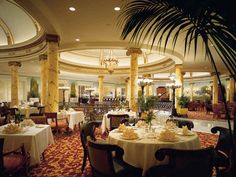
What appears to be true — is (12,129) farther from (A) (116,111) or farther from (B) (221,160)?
(A) (116,111)

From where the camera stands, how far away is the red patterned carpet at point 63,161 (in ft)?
11.7

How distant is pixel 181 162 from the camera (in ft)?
6.89

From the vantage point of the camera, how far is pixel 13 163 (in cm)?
276

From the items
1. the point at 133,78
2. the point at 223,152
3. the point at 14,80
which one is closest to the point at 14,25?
the point at 14,80

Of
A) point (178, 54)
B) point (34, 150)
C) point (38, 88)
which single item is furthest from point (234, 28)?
point (38, 88)

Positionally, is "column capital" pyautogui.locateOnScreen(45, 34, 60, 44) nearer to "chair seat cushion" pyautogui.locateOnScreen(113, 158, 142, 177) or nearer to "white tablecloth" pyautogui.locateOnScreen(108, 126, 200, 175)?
"white tablecloth" pyautogui.locateOnScreen(108, 126, 200, 175)

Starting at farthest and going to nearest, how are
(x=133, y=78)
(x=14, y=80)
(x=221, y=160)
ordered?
(x=14, y=80), (x=133, y=78), (x=221, y=160)

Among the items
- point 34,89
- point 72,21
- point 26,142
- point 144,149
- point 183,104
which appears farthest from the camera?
point 34,89

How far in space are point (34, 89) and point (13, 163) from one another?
1807 centimetres

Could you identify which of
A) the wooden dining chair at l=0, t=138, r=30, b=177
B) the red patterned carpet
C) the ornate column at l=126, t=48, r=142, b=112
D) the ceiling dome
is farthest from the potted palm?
the wooden dining chair at l=0, t=138, r=30, b=177

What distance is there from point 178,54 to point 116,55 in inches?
209

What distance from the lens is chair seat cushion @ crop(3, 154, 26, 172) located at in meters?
2.64

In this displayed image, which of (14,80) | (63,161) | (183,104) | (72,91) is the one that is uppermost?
(14,80)

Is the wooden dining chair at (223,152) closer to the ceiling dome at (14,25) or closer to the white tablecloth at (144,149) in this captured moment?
the white tablecloth at (144,149)
